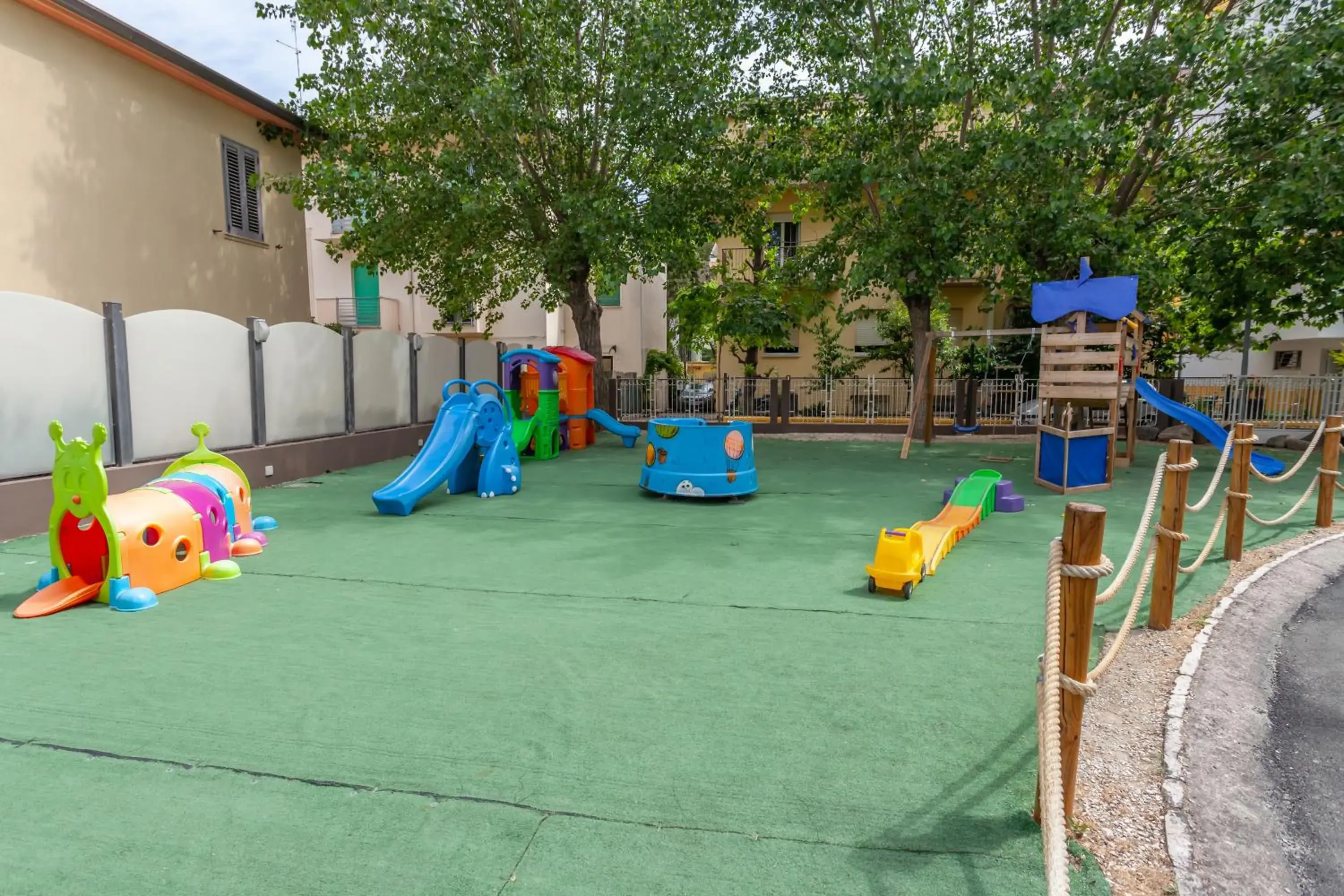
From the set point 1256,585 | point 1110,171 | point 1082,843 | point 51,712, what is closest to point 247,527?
point 51,712

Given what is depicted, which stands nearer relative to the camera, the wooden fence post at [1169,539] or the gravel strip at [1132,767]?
the gravel strip at [1132,767]

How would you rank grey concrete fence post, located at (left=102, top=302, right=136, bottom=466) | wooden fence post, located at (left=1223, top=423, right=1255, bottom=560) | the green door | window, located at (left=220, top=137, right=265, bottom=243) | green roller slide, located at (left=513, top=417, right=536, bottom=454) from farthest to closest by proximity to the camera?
the green door → window, located at (left=220, top=137, right=265, bottom=243) → green roller slide, located at (left=513, top=417, right=536, bottom=454) → grey concrete fence post, located at (left=102, top=302, right=136, bottom=466) → wooden fence post, located at (left=1223, top=423, right=1255, bottom=560)

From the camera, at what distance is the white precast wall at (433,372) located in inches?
571

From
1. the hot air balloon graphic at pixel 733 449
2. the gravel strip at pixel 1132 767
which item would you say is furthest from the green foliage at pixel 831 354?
the gravel strip at pixel 1132 767

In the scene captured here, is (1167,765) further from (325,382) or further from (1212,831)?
(325,382)

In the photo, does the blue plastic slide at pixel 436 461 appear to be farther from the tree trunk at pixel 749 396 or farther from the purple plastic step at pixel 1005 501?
the tree trunk at pixel 749 396

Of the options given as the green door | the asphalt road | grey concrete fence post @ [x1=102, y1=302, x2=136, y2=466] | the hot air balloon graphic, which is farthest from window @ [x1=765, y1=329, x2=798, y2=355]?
the asphalt road

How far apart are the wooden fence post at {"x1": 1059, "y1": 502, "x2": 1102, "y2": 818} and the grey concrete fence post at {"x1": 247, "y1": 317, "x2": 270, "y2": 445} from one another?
1030 cm

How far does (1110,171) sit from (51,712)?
15742mm

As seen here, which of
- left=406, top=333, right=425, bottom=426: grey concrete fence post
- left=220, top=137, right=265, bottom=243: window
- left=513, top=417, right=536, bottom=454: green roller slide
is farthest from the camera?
left=406, top=333, right=425, bottom=426: grey concrete fence post

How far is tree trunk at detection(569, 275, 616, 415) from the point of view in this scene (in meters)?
16.7

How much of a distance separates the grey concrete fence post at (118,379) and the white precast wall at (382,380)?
4.37m

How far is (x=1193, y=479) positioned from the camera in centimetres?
1088

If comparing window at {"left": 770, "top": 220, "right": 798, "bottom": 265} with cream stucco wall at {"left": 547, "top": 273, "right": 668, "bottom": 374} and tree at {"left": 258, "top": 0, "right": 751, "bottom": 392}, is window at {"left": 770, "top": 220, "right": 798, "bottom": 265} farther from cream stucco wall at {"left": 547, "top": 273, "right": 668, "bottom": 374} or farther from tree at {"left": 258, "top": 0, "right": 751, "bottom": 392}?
tree at {"left": 258, "top": 0, "right": 751, "bottom": 392}
